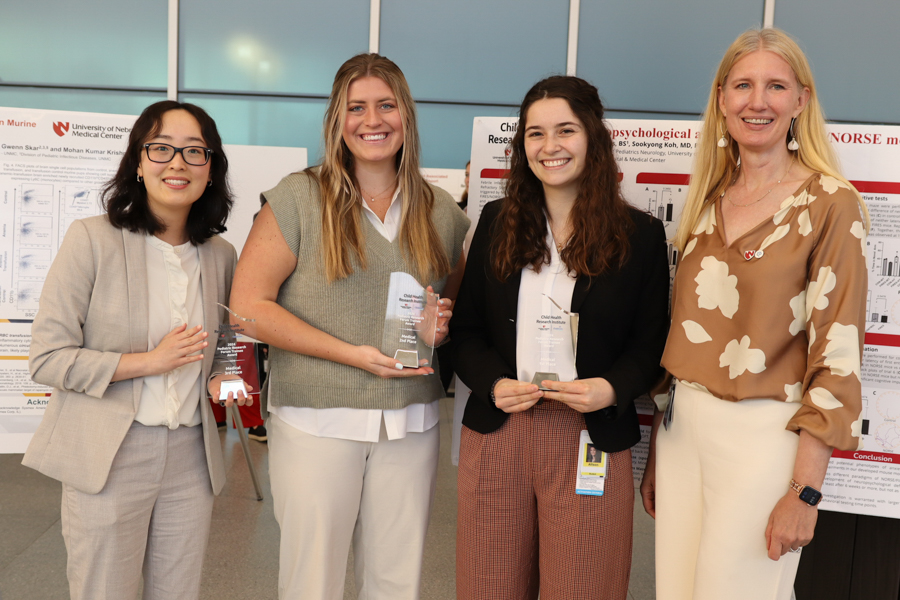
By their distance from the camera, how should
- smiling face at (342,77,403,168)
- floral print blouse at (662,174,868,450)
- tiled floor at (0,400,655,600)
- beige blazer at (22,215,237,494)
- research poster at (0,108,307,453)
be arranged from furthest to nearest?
tiled floor at (0,400,655,600)
research poster at (0,108,307,453)
smiling face at (342,77,403,168)
beige blazer at (22,215,237,494)
floral print blouse at (662,174,868,450)

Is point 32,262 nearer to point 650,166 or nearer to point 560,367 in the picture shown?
point 560,367

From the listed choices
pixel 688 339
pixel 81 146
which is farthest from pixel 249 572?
pixel 688 339

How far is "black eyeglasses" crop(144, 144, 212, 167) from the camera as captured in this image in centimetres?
181

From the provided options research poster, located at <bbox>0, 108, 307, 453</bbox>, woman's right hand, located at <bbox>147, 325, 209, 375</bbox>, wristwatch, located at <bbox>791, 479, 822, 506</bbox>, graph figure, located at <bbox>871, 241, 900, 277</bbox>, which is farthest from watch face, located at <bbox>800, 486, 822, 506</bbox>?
research poster, located at <bbox>0, 108, 307, 453</bbox>

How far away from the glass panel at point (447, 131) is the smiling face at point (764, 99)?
332 cm

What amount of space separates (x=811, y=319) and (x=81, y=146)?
9.75 ft

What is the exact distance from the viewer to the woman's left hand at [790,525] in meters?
1.54

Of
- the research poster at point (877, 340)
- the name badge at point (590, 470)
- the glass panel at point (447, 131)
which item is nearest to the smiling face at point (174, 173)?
the name badge at point (590, 470)

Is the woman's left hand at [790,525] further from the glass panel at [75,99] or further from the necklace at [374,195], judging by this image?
the glass panel at [75,99]

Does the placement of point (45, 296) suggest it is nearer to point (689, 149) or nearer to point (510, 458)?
point (510, 458)

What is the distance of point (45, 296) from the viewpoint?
1700mm

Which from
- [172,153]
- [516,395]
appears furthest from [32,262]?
[516,395]

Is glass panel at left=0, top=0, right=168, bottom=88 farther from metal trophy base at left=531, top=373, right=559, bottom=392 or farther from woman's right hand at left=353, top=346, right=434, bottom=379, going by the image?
metal trophy base at left=531, top=373, right=559, bottom=392

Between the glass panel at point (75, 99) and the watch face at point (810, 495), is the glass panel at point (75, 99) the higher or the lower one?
the higher one
